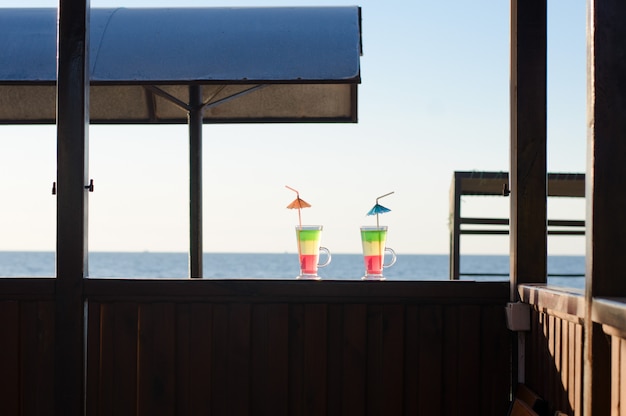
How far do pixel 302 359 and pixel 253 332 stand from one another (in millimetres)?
175

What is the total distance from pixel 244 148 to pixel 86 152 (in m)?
41.7

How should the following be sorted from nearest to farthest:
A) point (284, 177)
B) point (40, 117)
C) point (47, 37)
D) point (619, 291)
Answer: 1. point (619, 291)
2. point (47, 37)
3. point (40, 117)
4. point (284, 177)

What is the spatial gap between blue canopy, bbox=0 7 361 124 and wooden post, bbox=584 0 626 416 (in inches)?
71.2

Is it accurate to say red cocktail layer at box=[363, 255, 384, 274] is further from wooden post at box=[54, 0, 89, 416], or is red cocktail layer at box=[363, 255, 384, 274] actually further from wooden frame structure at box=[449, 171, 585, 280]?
wooden frame structure at box=[449, 171, 585, 280]

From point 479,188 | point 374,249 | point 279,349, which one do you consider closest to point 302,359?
point 279,349

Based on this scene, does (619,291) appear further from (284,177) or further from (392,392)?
(284,177)

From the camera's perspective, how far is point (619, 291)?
6.96 ft

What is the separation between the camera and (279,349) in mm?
3082

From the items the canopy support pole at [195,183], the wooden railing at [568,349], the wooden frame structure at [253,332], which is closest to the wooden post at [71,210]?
the wooden frame structure at [253,332]

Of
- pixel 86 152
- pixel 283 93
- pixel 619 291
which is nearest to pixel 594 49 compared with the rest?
pixel 619 291

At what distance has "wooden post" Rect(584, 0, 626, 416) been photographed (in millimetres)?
2119

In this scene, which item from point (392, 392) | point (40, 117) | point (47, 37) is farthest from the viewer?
point (40, 117)

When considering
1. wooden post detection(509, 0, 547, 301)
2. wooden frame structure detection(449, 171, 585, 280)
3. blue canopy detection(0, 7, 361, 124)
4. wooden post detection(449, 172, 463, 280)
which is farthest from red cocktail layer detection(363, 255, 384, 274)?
wooden post detection(449, 172, 463, 280)

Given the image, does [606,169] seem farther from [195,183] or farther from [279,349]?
[195,183]
